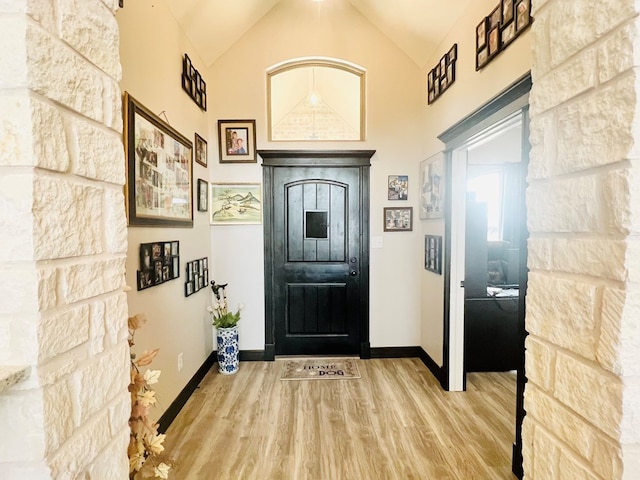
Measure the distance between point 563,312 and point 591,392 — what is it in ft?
0.44

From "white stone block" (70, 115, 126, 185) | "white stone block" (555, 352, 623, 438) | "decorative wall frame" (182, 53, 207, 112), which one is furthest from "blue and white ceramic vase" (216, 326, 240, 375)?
"white stone block" (555, 352, 623, 438)

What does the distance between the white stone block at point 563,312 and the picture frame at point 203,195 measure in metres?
2.73

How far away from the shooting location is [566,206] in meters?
0.60

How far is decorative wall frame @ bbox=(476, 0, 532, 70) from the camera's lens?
5.67 ft

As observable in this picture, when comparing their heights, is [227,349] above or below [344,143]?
below

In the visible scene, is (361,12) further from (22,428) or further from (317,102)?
(22,428)

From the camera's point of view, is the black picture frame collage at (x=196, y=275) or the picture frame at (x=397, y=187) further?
the picture frame at (x=397, y=187)

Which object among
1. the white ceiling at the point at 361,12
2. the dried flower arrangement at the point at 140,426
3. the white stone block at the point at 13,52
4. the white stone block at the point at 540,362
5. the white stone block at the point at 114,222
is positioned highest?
the white ceiling at the point at 361,12

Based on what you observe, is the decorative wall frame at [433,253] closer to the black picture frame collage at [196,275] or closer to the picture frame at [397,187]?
the picture frame at [397,187]

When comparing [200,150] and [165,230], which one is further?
[200,150]

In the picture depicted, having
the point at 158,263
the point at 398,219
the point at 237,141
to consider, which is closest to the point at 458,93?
the point at 398,219

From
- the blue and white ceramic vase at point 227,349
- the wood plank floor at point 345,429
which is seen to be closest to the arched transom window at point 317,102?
the blue and white ceramic vase at point 227,349

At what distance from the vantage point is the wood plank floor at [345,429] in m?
1.85

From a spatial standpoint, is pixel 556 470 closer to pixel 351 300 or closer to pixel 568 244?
pixel 568 244
